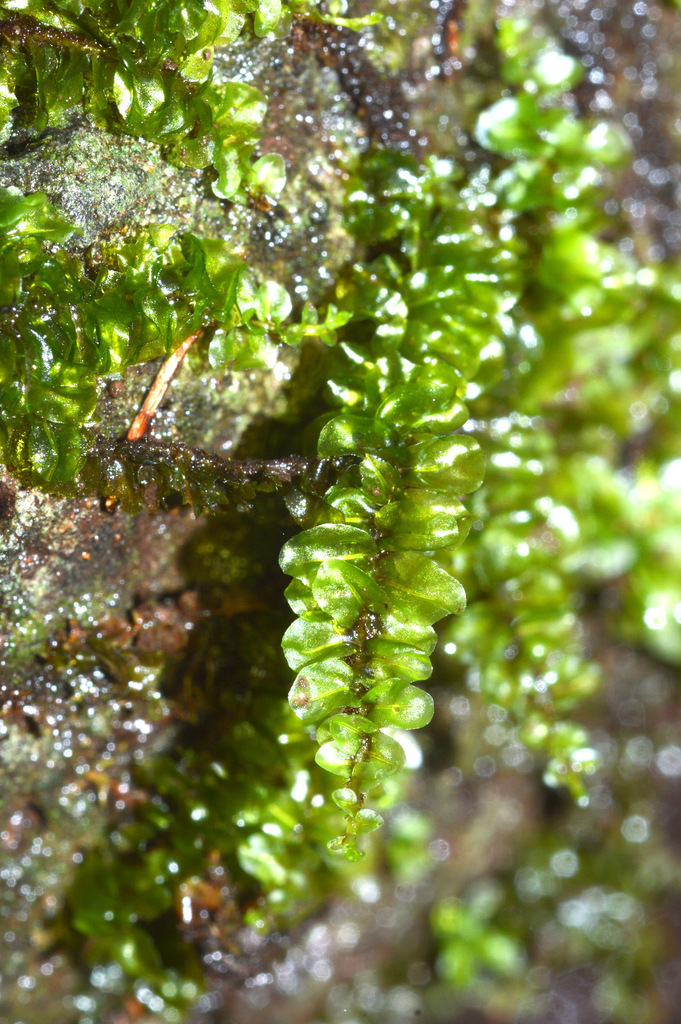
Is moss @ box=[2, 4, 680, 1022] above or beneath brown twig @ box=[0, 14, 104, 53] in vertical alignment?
beneath

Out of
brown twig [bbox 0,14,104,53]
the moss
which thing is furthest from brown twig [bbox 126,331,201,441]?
brown twig [bbox 0,14,104,53]

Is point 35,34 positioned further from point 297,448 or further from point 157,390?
point 297,448

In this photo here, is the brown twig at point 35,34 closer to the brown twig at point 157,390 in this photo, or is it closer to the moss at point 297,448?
the moss at point 297,448

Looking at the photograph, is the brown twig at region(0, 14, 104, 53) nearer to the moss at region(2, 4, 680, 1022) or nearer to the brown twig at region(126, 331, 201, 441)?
the moss at region(2, 4, 680, 1022)

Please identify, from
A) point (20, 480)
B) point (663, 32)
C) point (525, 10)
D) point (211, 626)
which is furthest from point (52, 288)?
point (663, 32)

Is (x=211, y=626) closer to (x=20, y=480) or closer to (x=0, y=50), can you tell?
(x=20, y=480)

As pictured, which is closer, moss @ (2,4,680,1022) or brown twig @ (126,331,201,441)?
moss @ (2,4,680,1022)

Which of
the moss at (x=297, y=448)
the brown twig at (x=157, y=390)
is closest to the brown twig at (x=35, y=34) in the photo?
the moss at (x=297, y=448)

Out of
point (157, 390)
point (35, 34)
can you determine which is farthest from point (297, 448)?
point (35, 34)

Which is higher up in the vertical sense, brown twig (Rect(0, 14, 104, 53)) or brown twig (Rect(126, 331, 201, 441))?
brown twig (Rect(0, 14, 104, 53))
